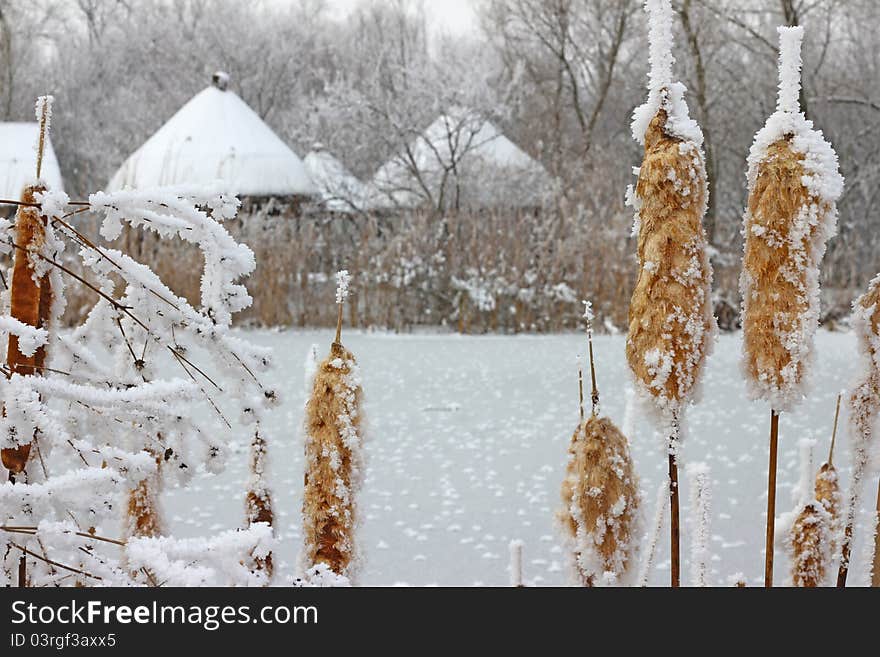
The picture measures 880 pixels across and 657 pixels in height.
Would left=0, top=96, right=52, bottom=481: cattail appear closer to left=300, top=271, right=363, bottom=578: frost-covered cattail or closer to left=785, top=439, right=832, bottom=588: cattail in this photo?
left=300, top=271, right=363, bottom=578: frost-covered cattail

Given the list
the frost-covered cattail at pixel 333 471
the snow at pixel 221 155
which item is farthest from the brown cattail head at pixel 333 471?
the snow at pixel 221 155

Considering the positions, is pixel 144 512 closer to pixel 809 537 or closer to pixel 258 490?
pixel 258 490

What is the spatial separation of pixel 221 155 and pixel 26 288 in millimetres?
10117

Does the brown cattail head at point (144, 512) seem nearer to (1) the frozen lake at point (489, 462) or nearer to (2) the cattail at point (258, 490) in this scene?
(2) the cattail at point (258, 490)

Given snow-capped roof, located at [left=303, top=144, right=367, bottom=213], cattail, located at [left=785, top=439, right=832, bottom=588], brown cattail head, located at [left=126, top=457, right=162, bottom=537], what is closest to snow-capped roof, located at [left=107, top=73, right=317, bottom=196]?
snow-capped roof, located at [left=303, top=144, right=367, bottom=213]

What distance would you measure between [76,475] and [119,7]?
73.4 feet

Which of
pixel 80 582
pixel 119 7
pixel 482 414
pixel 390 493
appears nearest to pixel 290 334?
pixel 482 414

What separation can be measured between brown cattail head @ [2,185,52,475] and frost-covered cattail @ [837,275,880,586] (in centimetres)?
63

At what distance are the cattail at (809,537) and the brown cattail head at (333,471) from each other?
0.45m

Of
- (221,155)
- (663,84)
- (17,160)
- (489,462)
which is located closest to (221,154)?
(221,155)

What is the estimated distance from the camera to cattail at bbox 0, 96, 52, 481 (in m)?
0.66

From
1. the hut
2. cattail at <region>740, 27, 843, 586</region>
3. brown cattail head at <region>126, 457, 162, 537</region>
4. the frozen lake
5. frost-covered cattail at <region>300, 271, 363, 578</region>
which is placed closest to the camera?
cattail at <region>740, 27, 843, 586</region>

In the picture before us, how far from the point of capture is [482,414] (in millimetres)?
4688

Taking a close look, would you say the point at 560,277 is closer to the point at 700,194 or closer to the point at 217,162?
the point at 217,162
